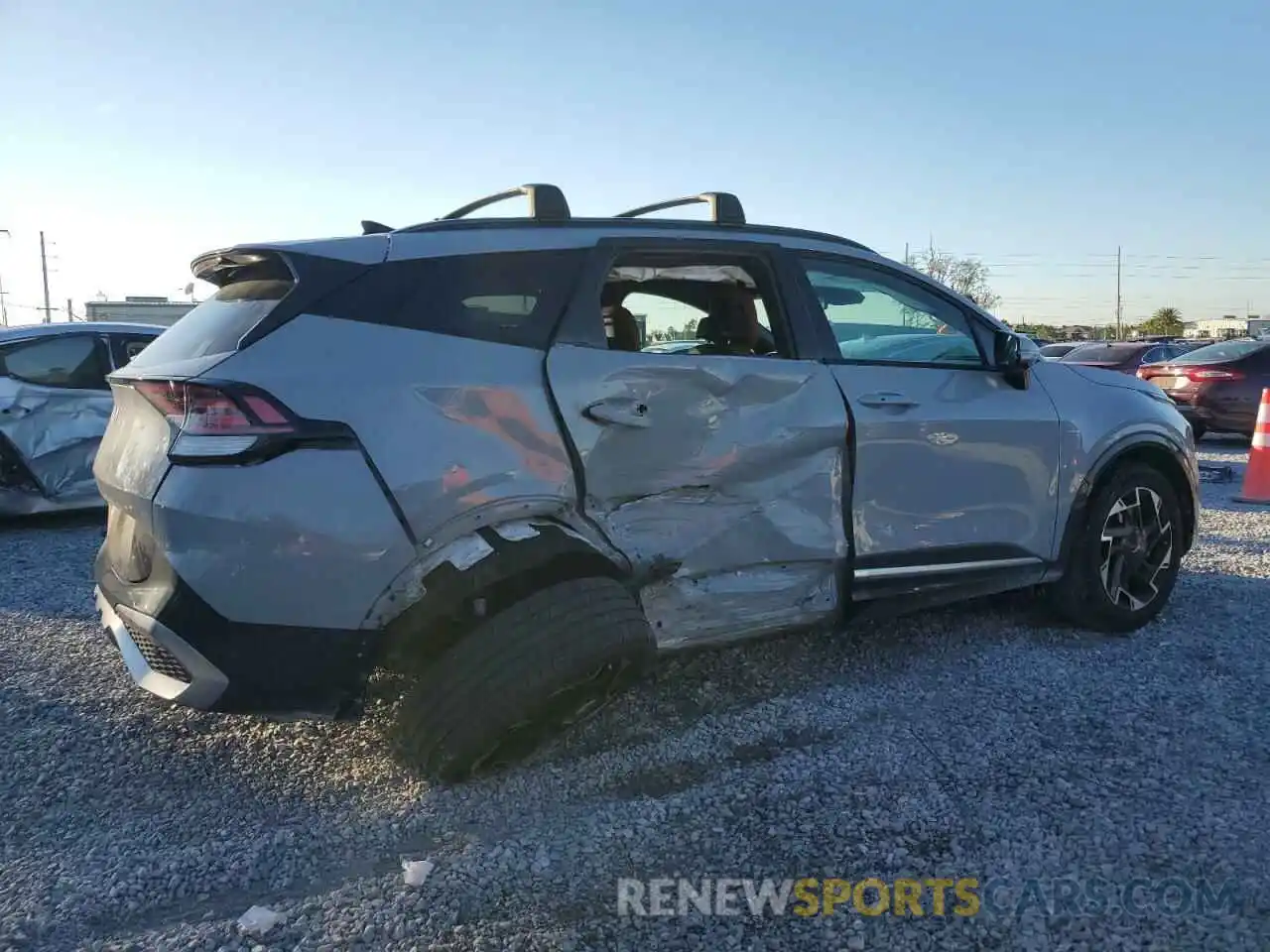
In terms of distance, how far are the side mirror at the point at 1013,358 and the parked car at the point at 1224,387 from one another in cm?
888

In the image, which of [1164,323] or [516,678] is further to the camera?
[1164,323]

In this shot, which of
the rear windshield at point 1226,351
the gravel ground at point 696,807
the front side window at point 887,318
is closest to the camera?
the gravel ground at point 696,807

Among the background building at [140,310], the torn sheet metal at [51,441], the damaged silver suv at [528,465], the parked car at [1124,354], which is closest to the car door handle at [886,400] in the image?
the damaged silver suv at [528,465]

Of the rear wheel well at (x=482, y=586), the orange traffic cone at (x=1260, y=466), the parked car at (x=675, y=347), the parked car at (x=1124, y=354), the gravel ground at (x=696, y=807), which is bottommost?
the gravel ground at (x=696, y=807)

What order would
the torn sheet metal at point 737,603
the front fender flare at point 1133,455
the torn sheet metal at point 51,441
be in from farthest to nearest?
the torn sheet metal at point 51,441 < the front fender flare at point 1133,455 < the torn sheet metal at point 737,603

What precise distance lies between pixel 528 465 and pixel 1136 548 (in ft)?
9.93

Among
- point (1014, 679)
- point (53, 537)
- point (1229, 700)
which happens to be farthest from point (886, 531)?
point (53, 537)

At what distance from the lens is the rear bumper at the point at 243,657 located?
2502 millimetres

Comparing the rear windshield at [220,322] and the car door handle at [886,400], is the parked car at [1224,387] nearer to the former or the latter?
the car door handle at [886,400]

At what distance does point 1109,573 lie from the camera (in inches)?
162

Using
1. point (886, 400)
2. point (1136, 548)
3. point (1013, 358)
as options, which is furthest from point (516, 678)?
point (1136, 548)

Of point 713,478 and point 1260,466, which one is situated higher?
point 713,478

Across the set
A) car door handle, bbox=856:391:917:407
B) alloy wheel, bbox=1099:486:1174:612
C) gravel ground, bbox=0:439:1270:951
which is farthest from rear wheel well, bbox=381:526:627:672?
alloy wheel, bbox=1099:486:1174:612

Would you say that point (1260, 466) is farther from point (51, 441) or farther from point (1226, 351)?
point (51, 441)
